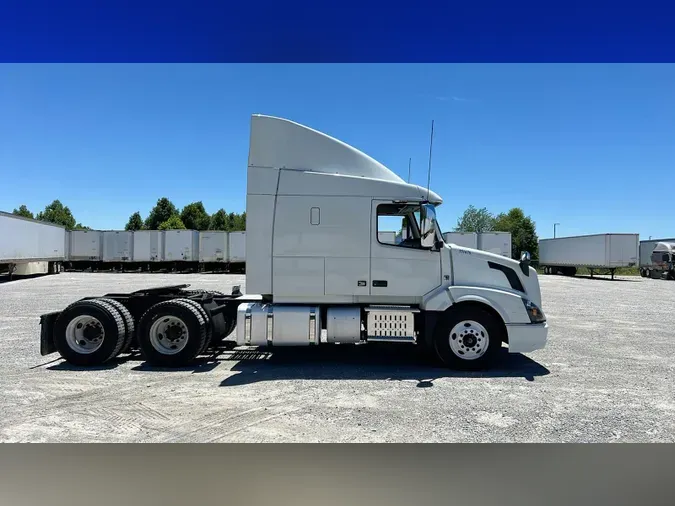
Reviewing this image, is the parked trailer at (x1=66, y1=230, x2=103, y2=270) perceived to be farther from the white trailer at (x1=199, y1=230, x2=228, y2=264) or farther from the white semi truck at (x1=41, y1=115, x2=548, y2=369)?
the white semi truck at (x1=41, y1=115, x2=548, y2=369)

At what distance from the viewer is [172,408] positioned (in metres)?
5.32

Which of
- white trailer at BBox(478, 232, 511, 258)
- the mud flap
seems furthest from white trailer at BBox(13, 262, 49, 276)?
white trailer at BBox(478, 232, 511, 258)

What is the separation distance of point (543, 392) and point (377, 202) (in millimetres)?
3876

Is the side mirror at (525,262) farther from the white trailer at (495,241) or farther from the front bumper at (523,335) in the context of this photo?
the white trailer at (495,241)

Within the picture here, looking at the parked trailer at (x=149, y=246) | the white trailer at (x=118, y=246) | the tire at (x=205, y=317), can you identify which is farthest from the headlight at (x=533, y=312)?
the white trailer at (x=118, y=246)

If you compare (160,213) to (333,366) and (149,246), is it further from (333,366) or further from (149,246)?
(333,366)

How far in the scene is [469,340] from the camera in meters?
7.18

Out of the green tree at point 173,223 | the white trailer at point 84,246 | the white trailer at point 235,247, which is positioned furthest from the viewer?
the green tree at point 173,223

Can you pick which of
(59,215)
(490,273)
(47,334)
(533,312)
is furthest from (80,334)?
(59,215)

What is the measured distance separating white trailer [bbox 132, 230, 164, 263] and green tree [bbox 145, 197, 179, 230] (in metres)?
36.4

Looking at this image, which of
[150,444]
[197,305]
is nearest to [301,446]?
[150,444]

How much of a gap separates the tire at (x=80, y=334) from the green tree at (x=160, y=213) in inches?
2777

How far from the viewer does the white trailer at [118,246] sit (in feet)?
128
